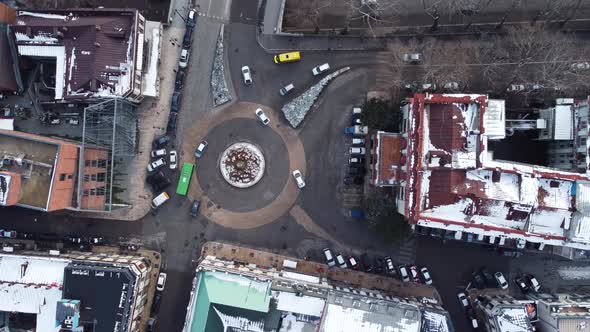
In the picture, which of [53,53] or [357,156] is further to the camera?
[357,156]

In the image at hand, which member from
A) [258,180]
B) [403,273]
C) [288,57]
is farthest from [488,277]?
[288,57]

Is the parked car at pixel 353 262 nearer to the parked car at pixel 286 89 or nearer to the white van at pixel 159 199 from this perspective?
the parked car at pixel 286 89

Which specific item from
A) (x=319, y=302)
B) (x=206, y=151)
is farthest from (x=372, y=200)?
(x=206, y=151)

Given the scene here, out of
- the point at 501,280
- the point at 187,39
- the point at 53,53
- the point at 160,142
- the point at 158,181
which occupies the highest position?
the point at 187,39

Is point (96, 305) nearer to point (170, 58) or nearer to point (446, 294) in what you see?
point (170, 58)

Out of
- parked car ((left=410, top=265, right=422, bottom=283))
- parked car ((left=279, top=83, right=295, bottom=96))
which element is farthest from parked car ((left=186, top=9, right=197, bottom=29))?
parked car ((left=410, top=265, right=422, bottom=283))

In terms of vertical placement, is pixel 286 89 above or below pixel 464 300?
above

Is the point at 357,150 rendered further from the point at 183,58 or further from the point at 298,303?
the point at 183,58

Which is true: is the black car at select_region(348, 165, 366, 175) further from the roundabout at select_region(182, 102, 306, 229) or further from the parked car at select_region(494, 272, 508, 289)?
the parked car at select_region(494, 272, 508, 289)
